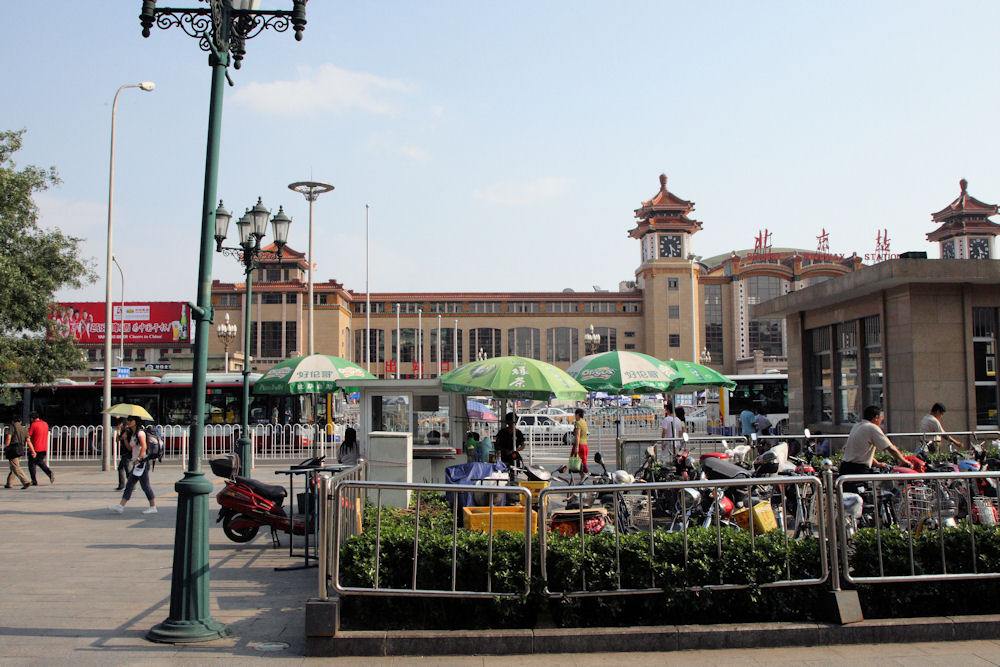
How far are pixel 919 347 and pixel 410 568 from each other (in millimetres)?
11440

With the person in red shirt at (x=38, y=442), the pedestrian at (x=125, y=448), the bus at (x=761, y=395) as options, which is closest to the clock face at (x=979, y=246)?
the bus at (x=761, y=395)

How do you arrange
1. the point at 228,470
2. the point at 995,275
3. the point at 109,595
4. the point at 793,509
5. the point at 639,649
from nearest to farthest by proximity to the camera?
1. the point at 639,649
2. the point at 109,595
3. the point at 793,509
4. the point at 228,470
5. the point at 995,275

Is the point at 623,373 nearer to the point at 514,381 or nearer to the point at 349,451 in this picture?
the point at 514,381

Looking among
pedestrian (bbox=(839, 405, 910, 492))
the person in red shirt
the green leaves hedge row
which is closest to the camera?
the green leaves hedge row

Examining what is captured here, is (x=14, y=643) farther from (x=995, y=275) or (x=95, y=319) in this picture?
(x=95, y=319)

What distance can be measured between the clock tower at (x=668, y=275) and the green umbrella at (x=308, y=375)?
64.7 meters

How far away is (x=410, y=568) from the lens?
19.4ft

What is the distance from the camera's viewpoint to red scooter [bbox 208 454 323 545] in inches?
390

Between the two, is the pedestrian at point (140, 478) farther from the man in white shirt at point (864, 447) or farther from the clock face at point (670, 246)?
the clock face at point (670, 246)

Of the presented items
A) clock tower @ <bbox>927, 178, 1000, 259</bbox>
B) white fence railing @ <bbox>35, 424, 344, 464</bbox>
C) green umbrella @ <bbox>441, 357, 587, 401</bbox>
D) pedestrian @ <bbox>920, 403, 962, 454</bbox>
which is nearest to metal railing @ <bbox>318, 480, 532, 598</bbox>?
green umbrella @ <bbox>441, 357, 587, 401</bbox>

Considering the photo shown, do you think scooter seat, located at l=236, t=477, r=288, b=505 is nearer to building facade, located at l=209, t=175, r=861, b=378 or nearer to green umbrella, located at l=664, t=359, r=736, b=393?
green umbrella, located at l=664, t=359, r=736, b=393

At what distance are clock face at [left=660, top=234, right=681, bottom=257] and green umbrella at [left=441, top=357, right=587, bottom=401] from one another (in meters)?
69.1

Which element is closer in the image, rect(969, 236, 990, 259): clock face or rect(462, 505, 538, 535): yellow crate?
rect(462, 505, 538, 535): yellow crate

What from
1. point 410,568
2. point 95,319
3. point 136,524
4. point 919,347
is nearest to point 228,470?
point 136,524
